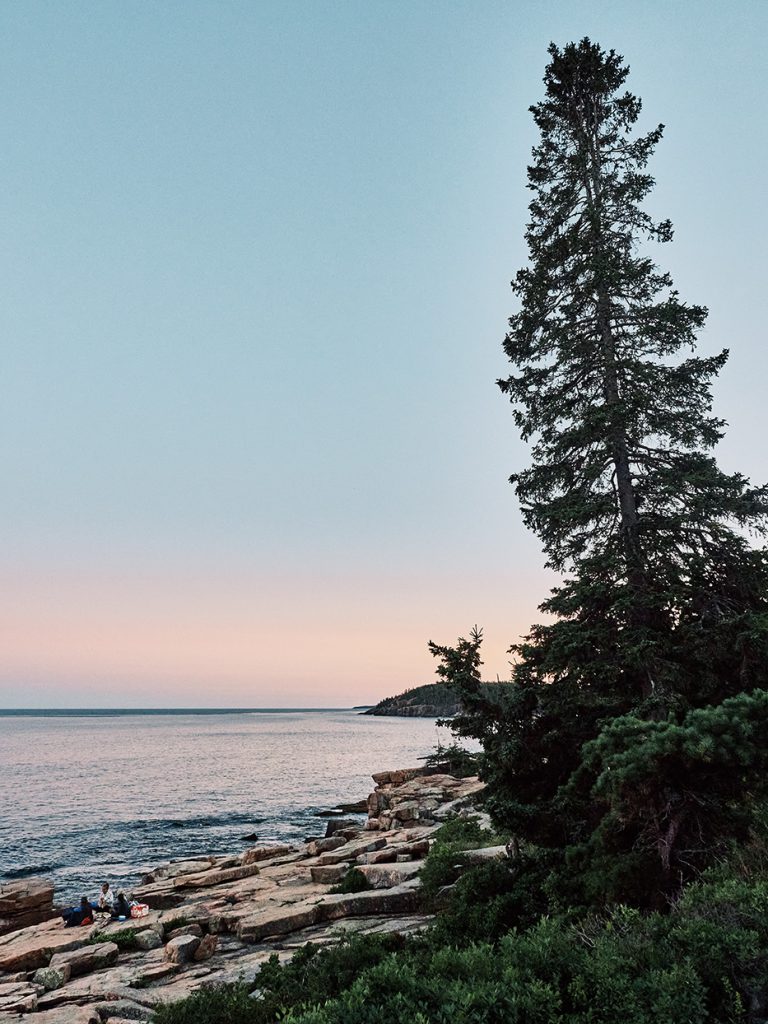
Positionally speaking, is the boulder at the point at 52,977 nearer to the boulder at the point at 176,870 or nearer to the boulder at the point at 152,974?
the boulder at the point at 152,974

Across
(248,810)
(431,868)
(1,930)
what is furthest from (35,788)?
(431,868)

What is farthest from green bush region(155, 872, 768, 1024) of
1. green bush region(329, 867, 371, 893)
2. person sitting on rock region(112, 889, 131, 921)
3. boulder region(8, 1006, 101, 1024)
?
person sitting on rock region(112, 889, 131, 921)

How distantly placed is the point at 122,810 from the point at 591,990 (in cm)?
4551

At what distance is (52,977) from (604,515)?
1500 centimetres

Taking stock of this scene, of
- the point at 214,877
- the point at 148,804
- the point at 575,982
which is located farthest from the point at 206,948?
the point at 148,804

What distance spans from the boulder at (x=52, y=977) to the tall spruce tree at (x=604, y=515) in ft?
30.5

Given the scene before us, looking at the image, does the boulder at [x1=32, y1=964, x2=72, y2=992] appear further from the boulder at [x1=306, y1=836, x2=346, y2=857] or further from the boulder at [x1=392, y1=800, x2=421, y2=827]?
the boulder at [x1=392, y1=800, x2=421, y2=827]

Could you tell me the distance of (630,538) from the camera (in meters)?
13.7

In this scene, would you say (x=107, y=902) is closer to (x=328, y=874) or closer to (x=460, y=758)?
(x=328, y=874)

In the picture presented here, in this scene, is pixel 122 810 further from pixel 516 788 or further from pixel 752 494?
pixel 752 494

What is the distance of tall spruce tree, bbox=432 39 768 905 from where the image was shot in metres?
11.0

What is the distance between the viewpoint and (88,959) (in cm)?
1288

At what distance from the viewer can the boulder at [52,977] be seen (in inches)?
466

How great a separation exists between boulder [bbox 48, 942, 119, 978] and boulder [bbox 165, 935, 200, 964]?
143 centimetres
